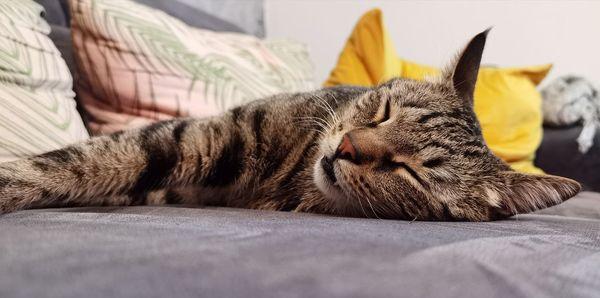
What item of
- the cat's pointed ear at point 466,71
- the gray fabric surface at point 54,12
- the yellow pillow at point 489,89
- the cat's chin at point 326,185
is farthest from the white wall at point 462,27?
the cat's chin at point 326,185

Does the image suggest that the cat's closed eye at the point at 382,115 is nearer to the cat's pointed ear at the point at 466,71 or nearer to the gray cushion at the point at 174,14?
the cat's pointed ear at the point at 466,71

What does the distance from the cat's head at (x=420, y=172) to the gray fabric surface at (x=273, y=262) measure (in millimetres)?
254

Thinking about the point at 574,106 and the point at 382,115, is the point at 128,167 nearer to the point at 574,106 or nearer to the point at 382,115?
the point at 382,115

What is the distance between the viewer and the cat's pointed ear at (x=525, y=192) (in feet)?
2.79

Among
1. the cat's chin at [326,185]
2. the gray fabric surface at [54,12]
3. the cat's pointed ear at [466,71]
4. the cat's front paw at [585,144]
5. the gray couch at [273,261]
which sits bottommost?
the cat's front paw at [585,144]

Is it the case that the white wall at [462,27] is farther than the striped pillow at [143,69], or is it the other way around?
the white wall at [462,27]

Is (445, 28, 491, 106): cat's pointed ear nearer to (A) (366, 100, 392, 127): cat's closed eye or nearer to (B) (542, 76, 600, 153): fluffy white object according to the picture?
(A) (366, 100, 392, 127): cat's closed eye

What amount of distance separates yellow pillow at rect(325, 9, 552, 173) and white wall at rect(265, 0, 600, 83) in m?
0.69

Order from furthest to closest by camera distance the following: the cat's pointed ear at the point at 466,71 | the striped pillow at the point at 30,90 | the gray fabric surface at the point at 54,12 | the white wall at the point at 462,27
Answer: the white wall at the point at 462,27 < the gray fabric surface at the point at 54,12 < the cat's pointed ear at the point at 466,71 < the striped pillow at the point at 30,90

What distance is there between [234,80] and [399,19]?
69.2 inches

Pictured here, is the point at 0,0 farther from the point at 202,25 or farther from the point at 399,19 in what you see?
the point at 399,19

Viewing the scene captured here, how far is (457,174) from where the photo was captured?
89cm

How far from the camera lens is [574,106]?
7.42 ft

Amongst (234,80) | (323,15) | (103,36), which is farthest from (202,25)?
(323,15)
